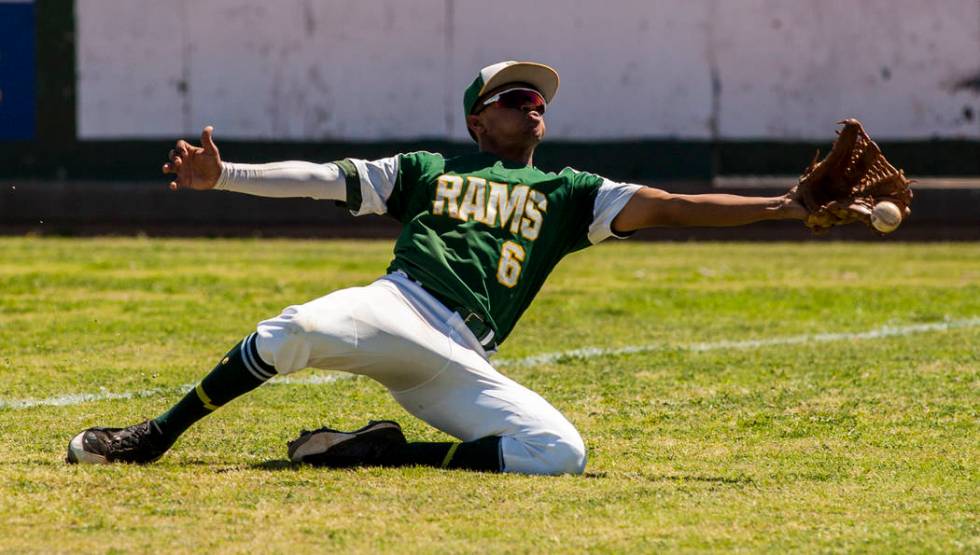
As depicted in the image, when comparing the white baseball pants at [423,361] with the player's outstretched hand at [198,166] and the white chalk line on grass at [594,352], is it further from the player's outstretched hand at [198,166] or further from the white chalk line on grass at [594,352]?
the white chalk line on grass at [594,352]

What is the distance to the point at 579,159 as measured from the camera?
2016cm

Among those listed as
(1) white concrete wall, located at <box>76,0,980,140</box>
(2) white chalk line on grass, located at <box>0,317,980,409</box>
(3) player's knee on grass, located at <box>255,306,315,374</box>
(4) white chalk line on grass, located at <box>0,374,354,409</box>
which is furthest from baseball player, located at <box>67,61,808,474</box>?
(1) white concrete wall, located at <box>76,0,980,140</box>

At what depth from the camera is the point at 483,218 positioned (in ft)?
18.0

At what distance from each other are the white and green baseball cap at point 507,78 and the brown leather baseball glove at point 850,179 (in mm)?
1115

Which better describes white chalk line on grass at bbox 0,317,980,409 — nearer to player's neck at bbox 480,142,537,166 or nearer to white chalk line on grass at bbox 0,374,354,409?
white chalk line on grass at bbox 0,374,354,409

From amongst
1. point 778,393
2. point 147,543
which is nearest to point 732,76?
point 778,393

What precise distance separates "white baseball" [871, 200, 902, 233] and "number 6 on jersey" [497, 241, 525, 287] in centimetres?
124

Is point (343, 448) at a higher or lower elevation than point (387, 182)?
lower

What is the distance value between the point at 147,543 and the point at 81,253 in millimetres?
11564

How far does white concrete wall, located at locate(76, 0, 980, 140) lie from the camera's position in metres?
20.2

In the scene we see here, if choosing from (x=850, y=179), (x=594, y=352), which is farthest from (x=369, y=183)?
(x=594, y=352)

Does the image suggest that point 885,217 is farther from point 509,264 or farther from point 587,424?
point 587,424

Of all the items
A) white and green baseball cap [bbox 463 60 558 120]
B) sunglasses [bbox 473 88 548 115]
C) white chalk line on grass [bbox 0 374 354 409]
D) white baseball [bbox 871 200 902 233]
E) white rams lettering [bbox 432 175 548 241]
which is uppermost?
white and green baseball cap [bbox 463 60 558 120]

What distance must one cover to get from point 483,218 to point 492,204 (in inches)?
2.8
